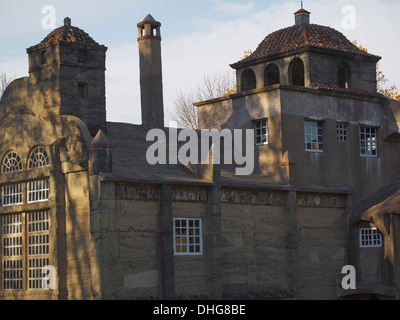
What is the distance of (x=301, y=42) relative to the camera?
35312mm

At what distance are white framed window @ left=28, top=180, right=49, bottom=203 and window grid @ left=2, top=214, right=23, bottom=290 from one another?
0.96m

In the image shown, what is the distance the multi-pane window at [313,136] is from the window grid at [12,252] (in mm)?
11537

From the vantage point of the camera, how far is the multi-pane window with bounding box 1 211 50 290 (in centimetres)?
2798

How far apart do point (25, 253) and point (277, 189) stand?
9.36 meters

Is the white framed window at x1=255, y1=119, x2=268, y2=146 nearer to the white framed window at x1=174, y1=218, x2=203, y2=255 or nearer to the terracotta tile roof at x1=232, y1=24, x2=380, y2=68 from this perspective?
the terracotta tile roof at x1=232, y1=24, x2=380, y2=68

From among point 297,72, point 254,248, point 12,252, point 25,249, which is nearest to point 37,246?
point 25,249

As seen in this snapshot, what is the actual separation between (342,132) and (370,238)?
14.7 feet

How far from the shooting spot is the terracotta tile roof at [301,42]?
35312 millimetres

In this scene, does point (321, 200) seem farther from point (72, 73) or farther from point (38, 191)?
point (38, 191)

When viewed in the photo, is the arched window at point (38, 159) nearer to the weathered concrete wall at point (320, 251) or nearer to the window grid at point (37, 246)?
the window grid at point (37, 246)

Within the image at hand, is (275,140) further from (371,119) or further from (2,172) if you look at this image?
(2,172)

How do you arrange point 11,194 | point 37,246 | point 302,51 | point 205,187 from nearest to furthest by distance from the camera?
point 37,246 < point 205,187 < point 11,194 < point 302,51

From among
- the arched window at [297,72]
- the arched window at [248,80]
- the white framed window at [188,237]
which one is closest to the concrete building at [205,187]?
the white framed window at [188,237]
